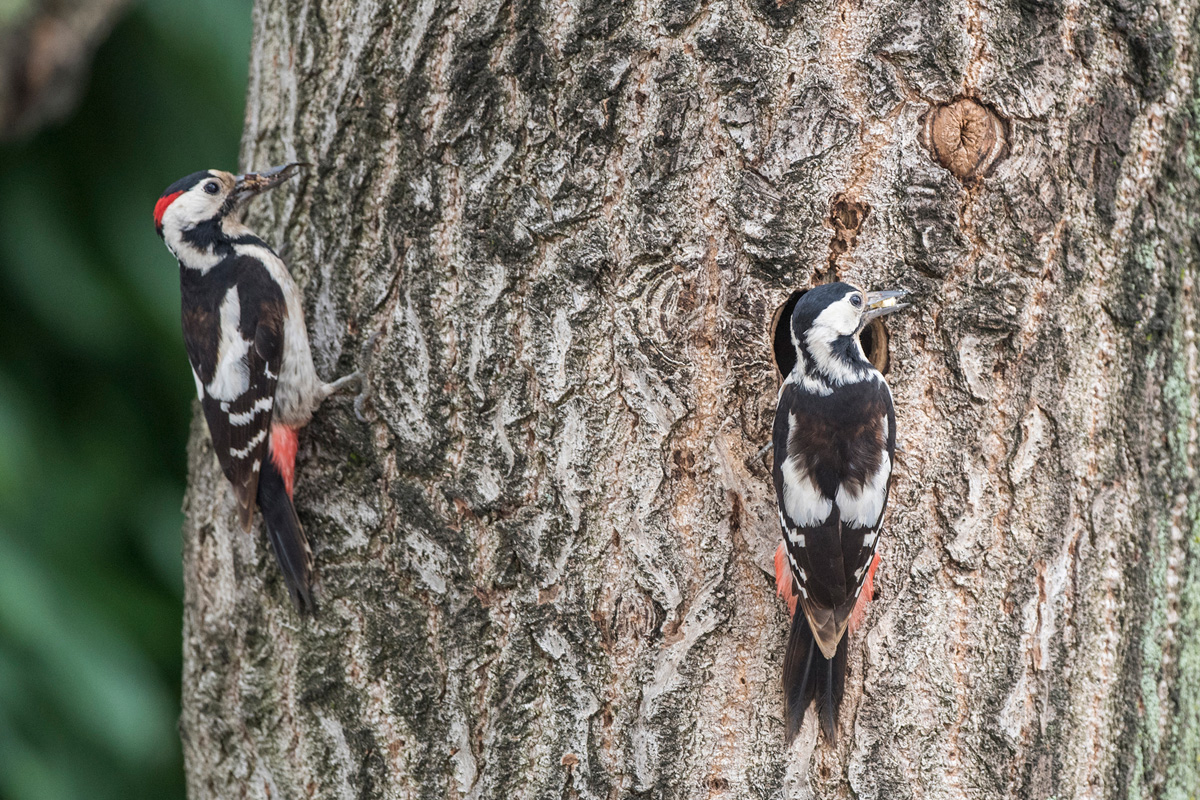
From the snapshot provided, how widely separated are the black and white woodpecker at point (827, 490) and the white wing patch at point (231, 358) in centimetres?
134

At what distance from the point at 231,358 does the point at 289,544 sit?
2.02 feet

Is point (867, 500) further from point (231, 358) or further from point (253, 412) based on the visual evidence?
point (231, 358)

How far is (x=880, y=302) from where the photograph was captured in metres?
1.92

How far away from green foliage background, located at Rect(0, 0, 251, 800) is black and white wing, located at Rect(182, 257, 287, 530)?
121 centimetres

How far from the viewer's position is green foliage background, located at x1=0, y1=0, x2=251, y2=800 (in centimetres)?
332

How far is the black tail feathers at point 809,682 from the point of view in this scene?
185cm

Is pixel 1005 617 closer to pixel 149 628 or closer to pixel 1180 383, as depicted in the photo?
pixel 1180 383

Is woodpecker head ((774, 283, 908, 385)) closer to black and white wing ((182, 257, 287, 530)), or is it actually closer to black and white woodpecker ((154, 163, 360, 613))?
black and white woodpecker ((154, 163, 360, 613))

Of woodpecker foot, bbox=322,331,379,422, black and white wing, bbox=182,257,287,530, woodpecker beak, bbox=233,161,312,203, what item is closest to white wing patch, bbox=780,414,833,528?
woodpecker foot, bbox=322,331,379,422

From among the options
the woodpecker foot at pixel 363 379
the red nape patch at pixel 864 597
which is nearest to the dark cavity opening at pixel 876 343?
the red nape patch at pixel 864 597

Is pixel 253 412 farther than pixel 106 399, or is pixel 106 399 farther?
pixel 106 399

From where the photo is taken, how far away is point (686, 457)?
1.93 m

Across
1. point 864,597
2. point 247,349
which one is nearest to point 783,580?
point 864,597

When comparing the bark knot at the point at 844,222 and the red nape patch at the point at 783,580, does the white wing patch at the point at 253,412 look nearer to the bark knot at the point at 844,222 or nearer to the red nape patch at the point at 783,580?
the red nape patch at the point at 783,580
